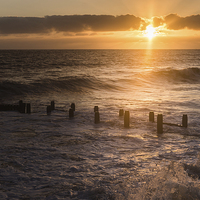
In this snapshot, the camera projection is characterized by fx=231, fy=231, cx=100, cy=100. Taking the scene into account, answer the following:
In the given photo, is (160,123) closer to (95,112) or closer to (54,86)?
(95,112)

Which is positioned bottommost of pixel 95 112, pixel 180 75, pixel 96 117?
pixel 96 117

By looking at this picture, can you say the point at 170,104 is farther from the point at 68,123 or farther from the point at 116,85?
the point at 116,85

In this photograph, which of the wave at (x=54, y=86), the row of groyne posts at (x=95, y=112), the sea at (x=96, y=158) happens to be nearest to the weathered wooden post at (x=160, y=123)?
the row of groyne posts at (x=95, y=112)

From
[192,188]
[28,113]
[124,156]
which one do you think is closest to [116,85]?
[28,113]

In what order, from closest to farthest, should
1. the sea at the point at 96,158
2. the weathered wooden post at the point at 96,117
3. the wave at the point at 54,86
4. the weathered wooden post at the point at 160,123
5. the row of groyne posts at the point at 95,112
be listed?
the sea at the point at 96,158, the weathered wooden post at the point at 160,123, the row of groyne posts at the point at 95,112, the weathered wooden post at the point at 96,117, the wave at the point at 54,86

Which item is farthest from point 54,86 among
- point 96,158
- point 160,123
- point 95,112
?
point 96,158

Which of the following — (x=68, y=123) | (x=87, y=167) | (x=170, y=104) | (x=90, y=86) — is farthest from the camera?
(x=90, y=86)

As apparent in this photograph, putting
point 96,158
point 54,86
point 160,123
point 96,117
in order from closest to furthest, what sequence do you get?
point 96,158
point 160,123
point 96,117
point 54,86

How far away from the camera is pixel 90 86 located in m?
30.6

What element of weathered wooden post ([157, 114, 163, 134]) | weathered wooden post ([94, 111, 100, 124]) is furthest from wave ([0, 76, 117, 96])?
weathered wooden post ([157, 114, 163, 134])

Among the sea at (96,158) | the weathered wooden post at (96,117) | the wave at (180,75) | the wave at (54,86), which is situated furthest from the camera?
the wave at (180,75)

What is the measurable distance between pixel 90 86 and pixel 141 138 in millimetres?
21640

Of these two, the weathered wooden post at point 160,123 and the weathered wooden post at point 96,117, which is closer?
the weathered wooden post at point 160,123

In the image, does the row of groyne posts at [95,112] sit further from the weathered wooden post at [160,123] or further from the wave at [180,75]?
the wave at [180,75]
